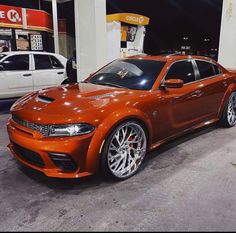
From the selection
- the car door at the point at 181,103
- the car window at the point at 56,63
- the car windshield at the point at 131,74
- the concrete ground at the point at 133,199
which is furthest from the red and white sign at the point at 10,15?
the car door at the point at 181,103

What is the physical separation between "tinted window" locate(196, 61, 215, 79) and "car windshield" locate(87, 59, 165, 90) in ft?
2.76

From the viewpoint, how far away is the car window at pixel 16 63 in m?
6.31

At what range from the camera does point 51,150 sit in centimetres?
259

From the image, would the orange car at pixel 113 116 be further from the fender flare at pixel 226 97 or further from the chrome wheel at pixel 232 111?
the chrome wheel at pixel 232 111

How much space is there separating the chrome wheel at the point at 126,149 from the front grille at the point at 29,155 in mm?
708

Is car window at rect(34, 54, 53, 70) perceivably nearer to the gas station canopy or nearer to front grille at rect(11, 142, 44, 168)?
the gas station canopy

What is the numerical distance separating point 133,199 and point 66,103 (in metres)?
1.19

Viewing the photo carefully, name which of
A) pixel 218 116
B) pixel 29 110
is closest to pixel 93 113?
pixel 29 110

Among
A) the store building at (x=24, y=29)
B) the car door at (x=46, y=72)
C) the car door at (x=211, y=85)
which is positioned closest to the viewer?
the car door at (x=211, y=85)

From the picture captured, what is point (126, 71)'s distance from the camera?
12.4 ft

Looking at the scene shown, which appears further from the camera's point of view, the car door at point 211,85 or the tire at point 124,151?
the car door at point 211,85

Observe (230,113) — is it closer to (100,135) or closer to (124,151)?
(124,151)

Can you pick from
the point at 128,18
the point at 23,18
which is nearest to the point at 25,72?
the point at 128,18

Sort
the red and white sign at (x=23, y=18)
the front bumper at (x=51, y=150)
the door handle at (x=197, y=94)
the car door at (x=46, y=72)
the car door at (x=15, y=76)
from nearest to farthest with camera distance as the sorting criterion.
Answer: the front bumper at (x=51, y=150)
the door handle at (x=197, y=94)
the car door at (x=15, y=76)
the car door at (x=46, y=72)
the red and white sign at (x=23, y=18)
